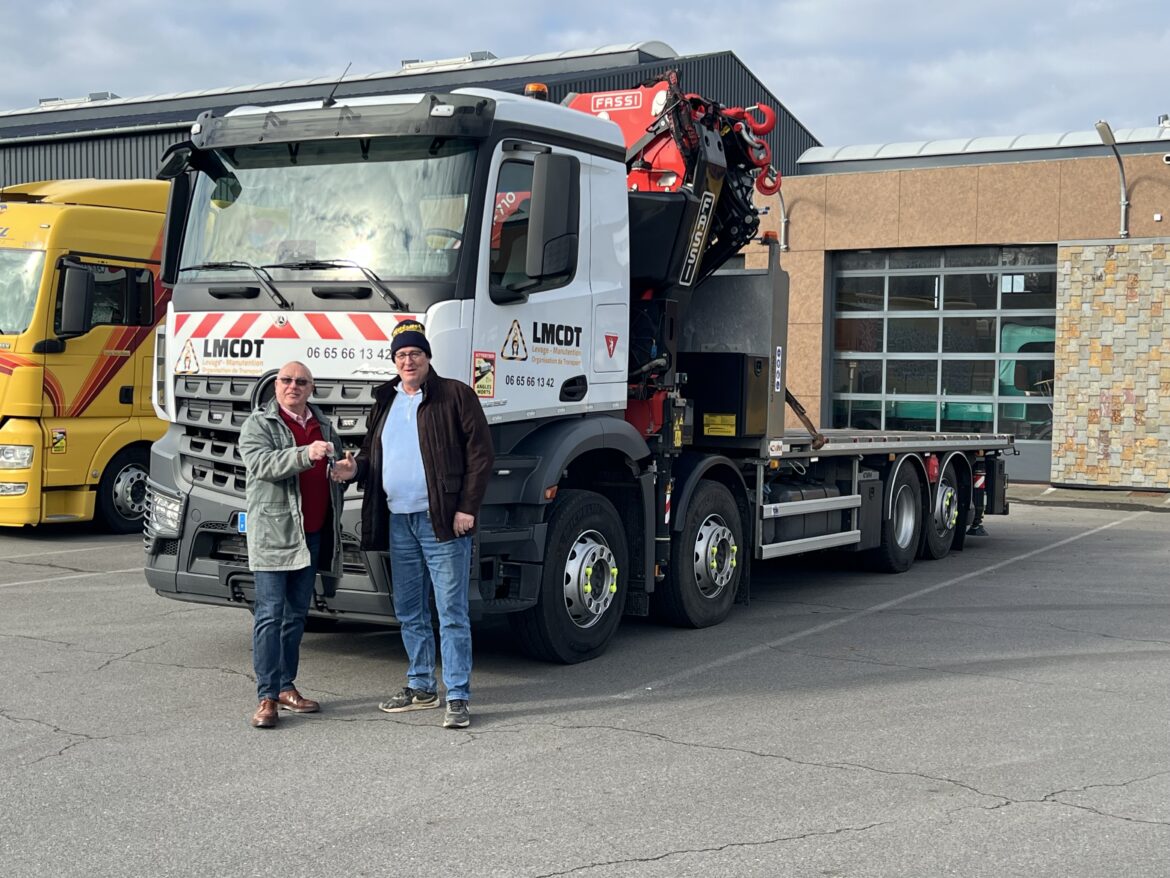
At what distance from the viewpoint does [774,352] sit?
378 inches

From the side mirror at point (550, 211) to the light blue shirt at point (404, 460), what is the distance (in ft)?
3.32

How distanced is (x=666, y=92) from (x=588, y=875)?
591 cm

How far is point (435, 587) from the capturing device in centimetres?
652

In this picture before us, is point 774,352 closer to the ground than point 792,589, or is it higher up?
higher up

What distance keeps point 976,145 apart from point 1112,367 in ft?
15.4

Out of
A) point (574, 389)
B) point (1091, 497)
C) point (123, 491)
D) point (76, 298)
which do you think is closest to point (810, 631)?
point (574, 389)

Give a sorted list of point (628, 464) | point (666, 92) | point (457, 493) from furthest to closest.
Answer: point (666, 92) < point (628, 464) < point (457, 493)

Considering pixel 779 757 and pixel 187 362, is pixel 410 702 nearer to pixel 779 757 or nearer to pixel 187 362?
pixel 779 757

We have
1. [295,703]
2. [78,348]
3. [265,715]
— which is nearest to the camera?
[265,715]

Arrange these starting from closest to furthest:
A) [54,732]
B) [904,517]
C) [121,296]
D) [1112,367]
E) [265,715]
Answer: [54,732], [265,715], [904,517], [121,296], [1112,367]

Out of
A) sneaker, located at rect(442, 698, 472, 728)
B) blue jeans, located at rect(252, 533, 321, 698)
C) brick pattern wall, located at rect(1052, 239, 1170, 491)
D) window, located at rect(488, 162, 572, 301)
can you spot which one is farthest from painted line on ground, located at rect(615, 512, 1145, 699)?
brick pattern wall, located at rect(1052, 239, 1170, 491)

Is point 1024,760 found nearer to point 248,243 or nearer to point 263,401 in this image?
point 263,401

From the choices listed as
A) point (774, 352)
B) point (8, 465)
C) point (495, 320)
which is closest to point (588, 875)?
point (495, 320)

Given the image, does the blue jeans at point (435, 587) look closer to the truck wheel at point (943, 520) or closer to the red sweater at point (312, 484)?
the red sweater at point (312, 484)
